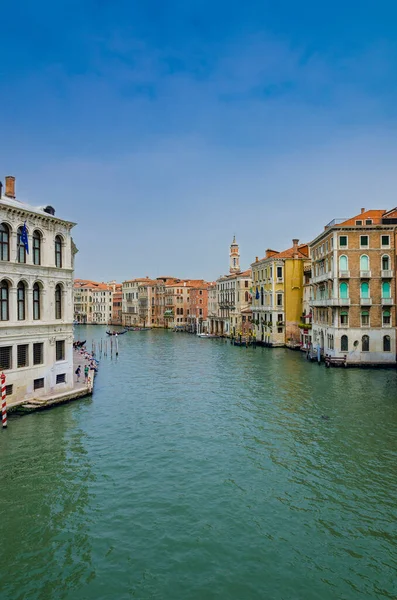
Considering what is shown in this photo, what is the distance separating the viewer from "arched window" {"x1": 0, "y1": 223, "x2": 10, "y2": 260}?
1717 cm

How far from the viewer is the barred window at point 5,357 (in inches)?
673

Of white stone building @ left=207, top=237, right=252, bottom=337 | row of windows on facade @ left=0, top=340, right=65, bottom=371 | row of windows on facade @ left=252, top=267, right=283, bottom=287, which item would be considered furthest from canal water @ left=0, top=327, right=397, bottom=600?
white stone building @ left=207, top=237, right=252, bottom=337

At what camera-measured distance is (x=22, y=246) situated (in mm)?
18062

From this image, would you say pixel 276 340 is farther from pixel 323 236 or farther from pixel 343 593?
pixel 343 593

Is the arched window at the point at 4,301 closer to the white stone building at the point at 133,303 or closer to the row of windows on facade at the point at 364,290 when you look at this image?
the row of windows on facade at the point at 364,290

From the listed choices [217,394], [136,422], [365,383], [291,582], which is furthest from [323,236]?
[291,582]

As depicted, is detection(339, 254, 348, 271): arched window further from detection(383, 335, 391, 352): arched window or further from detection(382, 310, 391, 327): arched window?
detection(383, 335, 391, 352): arched window

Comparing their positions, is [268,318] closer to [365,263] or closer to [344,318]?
[344,318]

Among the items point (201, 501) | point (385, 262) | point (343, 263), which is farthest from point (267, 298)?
point (201, 501)

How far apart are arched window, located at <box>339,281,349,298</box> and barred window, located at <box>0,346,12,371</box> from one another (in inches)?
872

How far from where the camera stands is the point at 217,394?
23219mm

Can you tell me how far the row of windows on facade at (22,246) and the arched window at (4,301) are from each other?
1001 millimetres

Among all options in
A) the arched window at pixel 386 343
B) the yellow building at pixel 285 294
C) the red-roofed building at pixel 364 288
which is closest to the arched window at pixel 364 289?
the red-roofed building at pixel 364 288

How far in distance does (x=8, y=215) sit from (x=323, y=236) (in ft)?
77.4
